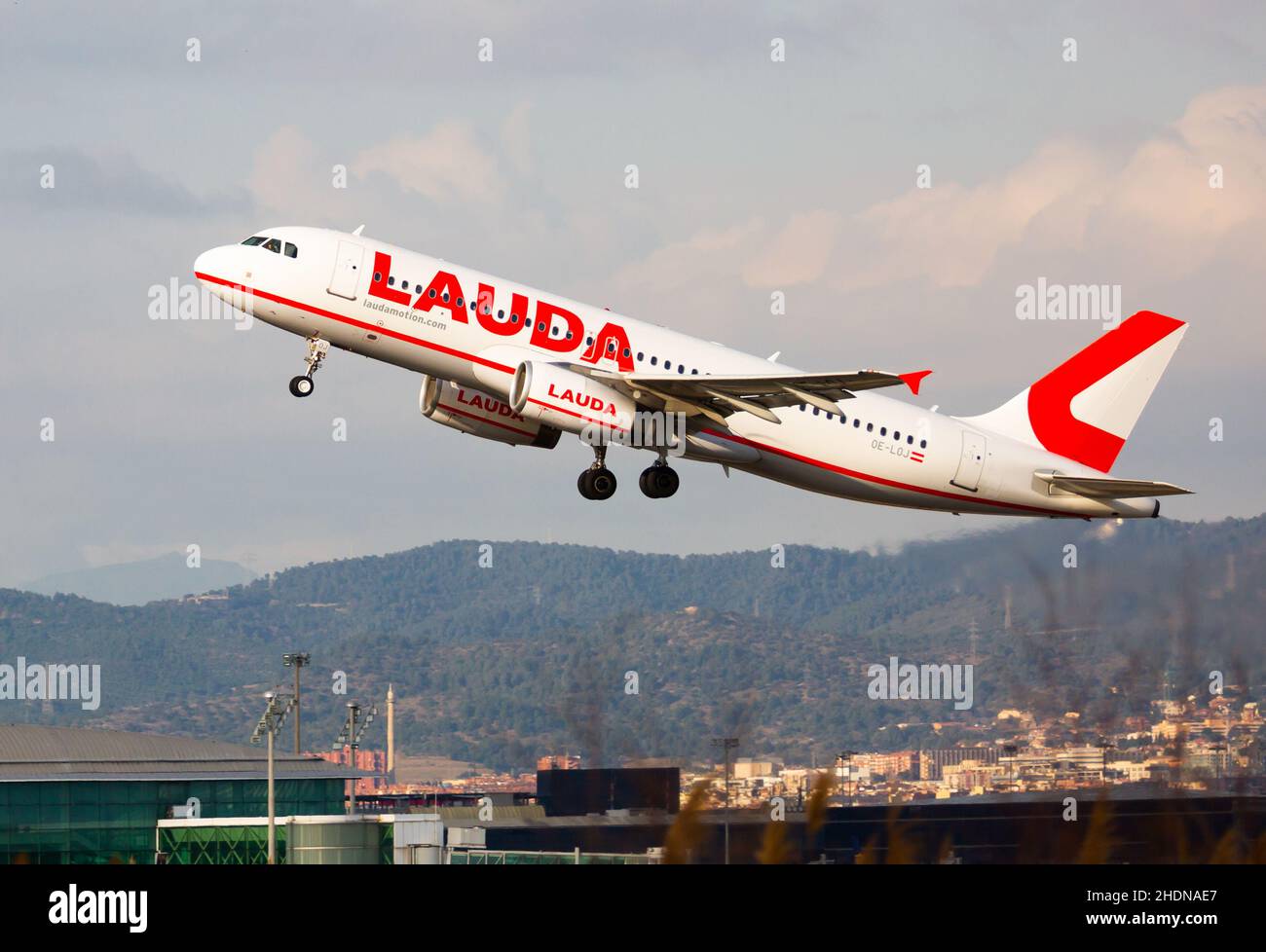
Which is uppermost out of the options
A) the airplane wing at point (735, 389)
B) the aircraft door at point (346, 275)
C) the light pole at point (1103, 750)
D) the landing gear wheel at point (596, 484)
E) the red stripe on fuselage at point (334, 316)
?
the aircraft door at point (346, 275)

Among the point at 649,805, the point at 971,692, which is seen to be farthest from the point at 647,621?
the point at 649,805

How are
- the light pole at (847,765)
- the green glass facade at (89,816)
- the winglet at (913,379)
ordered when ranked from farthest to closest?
the green glass facade at (89,816)
the light pole at (847,765)
the winglet at (913,379)

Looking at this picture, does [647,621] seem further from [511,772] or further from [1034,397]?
[1034,397]

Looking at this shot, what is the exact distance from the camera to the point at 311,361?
4750cm

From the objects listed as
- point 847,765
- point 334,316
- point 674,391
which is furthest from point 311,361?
point 847,765

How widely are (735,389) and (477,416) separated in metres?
8.99

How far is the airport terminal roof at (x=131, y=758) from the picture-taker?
76250mm

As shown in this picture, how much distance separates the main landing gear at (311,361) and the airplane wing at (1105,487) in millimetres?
21663

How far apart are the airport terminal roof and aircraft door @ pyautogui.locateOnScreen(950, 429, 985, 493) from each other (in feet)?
128

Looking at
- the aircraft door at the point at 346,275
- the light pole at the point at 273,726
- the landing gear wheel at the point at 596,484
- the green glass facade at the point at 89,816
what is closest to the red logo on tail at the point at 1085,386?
the landing gear wheel at the point at 596,484

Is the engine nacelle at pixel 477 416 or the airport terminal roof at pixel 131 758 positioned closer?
the engine nacelle at pixel 477 416

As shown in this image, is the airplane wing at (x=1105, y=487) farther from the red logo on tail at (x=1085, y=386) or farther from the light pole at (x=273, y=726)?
the light pole at (x=273, y=726)

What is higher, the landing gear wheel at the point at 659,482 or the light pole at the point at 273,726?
the landing gear wheel at the point at 659,482
